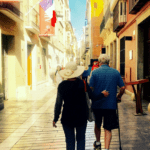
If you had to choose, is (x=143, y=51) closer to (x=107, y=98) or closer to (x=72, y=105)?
(x=107, y=98)

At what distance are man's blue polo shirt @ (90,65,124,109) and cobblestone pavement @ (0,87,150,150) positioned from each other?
0.98 m

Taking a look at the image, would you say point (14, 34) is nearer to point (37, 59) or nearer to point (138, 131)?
point (37, 59)

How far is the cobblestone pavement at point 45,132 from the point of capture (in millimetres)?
4035

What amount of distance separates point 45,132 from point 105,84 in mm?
2234

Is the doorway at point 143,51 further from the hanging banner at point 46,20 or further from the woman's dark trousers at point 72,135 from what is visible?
the woman's dark trousers at point 72,135

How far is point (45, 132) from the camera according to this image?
489cm

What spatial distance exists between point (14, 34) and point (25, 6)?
246 cm

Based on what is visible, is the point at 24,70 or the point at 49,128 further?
the point at 24,70

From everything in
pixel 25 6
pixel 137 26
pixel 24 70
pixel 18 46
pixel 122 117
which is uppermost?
pixel 25 6

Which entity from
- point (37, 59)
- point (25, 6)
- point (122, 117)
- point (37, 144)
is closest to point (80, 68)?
point (37, 144)

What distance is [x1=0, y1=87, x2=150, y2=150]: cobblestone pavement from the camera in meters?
4.04

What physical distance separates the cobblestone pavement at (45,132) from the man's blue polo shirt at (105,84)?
0.98 m

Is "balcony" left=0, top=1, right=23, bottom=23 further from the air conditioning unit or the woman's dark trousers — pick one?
the woman's dark trousers

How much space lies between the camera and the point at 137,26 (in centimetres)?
920
